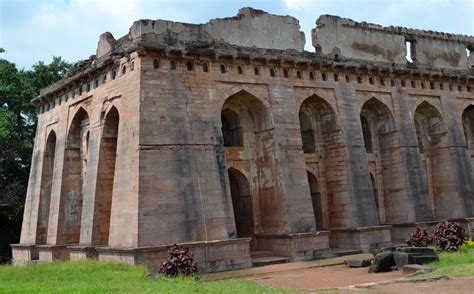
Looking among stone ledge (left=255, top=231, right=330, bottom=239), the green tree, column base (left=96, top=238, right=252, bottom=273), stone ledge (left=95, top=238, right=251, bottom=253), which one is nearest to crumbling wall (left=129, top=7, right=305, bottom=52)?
stone ledge (left=95, top=238, right=251, bottom=253)

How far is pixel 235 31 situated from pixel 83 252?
30.1 feet

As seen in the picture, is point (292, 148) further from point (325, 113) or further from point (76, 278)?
point (76, 278)

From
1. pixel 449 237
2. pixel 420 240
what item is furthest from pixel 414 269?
pixel 420 240

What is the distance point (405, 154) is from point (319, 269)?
8.33 m

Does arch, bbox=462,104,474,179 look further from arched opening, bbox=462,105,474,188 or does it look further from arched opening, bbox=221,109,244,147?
arched opening, bbox=221,109,244,147

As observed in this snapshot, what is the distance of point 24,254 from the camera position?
73.4ft

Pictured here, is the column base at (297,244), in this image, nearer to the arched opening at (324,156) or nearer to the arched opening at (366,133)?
the arched opening at (324,156)

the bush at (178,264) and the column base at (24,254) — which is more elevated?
the column base at (24,254)

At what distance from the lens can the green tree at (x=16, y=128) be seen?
27.2 m

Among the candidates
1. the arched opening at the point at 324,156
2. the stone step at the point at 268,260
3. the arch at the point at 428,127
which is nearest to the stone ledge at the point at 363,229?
the arched opening at the point at 324,156

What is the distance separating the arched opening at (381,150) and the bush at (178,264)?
35.9 feet

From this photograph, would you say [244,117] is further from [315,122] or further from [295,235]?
[295,235]

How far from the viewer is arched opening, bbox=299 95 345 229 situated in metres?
21.3

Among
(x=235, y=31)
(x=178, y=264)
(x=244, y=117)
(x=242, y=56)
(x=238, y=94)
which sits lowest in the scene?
(x=178, y=264)
